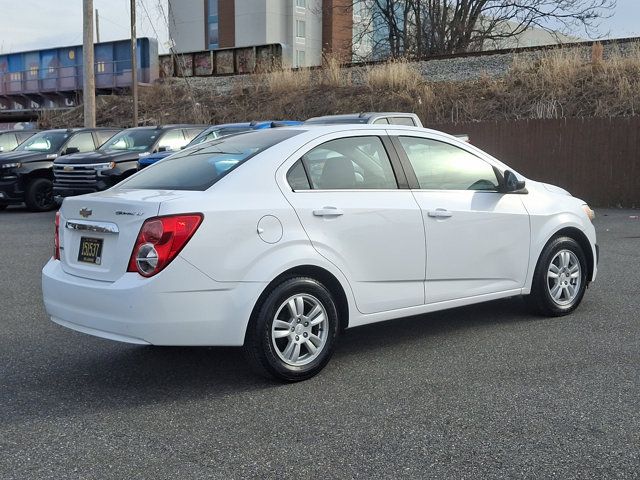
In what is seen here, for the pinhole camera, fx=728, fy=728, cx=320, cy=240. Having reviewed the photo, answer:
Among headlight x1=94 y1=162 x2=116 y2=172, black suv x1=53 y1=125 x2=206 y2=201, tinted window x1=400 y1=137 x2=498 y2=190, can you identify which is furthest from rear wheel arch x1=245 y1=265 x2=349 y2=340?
headlight x1=94 y1=162 x2=116 y2=172

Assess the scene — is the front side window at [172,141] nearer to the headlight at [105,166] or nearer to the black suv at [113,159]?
the black suv at [113,159]

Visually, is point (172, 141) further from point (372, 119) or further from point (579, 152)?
point (579, 152)

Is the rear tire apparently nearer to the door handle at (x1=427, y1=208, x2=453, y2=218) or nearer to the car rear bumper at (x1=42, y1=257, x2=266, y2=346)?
the car rear bumper at (x1=42, y1=257, x2=266, y2=346)

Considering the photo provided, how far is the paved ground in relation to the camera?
11.7 feet

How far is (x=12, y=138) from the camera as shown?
755 inches

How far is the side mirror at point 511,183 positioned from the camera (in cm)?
587

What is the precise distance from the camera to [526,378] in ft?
15.4

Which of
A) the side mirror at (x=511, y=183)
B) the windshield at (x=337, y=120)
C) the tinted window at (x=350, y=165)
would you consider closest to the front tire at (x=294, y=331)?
the tinted window at (x=350, y=165)

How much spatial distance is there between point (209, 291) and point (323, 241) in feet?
2.81

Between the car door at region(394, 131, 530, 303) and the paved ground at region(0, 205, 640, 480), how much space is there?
48 cm

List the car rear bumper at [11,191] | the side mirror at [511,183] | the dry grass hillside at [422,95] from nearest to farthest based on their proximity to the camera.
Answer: the side mirror at [511,183] < the car rear bumper at [11,191] < the dry grass hillside at [422,95]

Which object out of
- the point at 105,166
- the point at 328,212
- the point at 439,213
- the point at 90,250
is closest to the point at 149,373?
the point at 90,250

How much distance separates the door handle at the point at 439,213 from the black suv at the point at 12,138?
16.3 meters

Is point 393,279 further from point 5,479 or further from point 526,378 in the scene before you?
point 5,479
